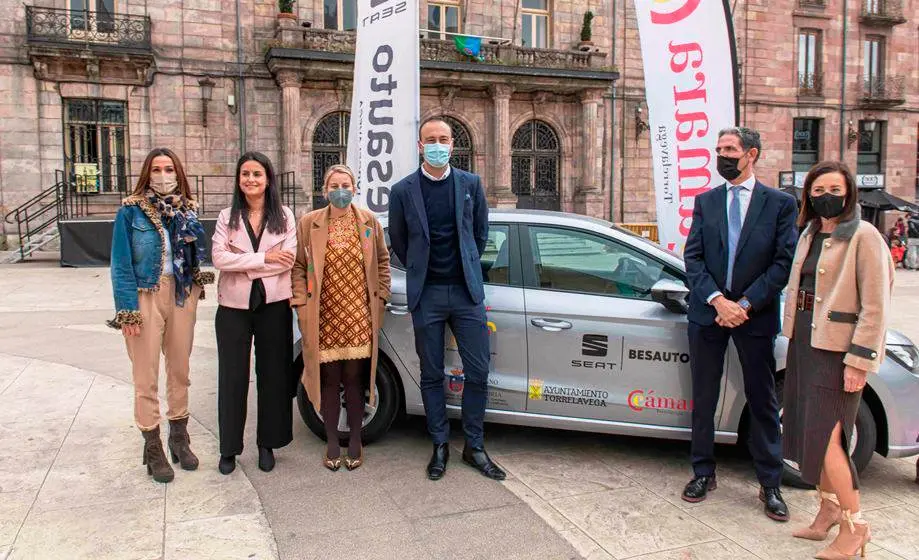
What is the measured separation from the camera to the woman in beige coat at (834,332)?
3.17 m

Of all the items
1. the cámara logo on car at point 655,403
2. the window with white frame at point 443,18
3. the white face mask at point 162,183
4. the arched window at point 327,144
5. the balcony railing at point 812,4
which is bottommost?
the cámara logo on car at point 655,403

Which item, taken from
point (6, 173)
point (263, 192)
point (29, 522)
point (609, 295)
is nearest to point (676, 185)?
point (609, 295)

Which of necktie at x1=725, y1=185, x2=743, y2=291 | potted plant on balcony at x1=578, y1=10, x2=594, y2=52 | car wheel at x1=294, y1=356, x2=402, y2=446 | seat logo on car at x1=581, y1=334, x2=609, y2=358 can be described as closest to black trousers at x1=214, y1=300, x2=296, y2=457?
car wheel at x1=294, y1=356, x2=402, y2=446

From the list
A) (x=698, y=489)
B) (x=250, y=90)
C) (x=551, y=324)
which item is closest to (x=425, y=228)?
(x=551, y=324)

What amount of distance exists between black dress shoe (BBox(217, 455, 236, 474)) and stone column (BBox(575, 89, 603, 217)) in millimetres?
19113

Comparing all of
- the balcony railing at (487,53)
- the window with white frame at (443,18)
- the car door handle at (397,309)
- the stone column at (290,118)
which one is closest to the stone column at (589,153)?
the balcony railing at (487,53)

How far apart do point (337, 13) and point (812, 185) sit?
1949 centimetres

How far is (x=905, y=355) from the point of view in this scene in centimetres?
409

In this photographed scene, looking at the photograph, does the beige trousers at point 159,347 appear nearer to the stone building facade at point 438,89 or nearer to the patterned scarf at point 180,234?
the patterned scarf at point 180,234

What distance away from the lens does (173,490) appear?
13.5 feet

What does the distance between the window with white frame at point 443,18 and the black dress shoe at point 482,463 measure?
19.2 meters

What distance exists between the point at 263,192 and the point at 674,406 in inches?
115

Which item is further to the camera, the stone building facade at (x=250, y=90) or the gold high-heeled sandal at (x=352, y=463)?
the stone building facade at (x=250, y=90)

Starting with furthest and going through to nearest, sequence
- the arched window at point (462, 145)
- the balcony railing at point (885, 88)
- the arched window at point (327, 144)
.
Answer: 1. the balcony railing at point (885, 88)
2. the arched window at point (462, 145)
3. the arched window at point (327, 144)
